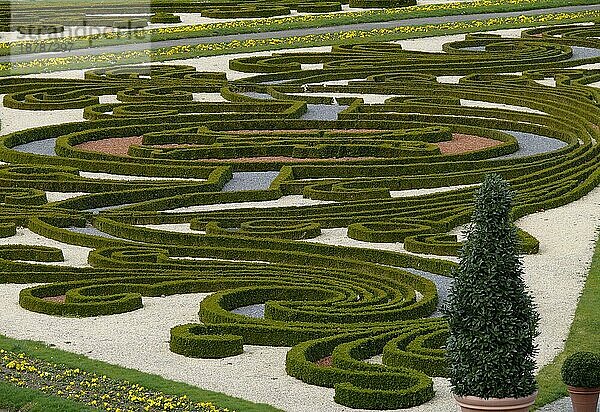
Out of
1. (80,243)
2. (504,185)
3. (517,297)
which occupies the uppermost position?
(504,185)

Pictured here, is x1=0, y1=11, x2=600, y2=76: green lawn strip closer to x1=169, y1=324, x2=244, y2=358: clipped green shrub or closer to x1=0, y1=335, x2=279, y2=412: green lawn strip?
x1=169, y1=324, x2=244, y2=358: clipped green shrub

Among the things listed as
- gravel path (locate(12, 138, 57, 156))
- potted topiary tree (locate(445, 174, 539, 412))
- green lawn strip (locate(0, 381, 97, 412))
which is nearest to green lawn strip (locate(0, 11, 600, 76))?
gravel path (locate(12, 138, 57, 156))

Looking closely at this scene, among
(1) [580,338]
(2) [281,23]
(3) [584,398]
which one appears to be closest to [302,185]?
(1) [580,338]

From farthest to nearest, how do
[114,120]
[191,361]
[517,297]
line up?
[114,120], [191,361], [517,297]

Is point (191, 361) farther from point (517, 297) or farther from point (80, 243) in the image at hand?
point (80, 243)

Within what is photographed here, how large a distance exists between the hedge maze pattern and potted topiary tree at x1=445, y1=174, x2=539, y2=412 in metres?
1.66

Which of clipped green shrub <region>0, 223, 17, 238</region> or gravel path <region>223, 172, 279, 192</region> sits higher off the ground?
clipped green shrub <region>0, 223, 17, 238</region>

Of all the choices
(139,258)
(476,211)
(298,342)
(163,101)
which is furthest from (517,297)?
(163,101)

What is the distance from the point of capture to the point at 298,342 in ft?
65.5

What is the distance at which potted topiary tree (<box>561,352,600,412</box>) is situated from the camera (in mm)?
16375

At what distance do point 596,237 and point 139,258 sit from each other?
7.44 meters

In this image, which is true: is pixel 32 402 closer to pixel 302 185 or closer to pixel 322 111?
pixel 302 185

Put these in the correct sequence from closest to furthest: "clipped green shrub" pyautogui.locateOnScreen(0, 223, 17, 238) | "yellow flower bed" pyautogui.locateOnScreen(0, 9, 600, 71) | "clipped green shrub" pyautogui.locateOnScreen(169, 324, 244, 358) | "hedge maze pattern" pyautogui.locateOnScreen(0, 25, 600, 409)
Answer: "clipped green shrub" pyautogui.locateOnScreen(169, 324, 244, 358), "hedge maze pattern" pyautogui.locateOnScreen(0, 25, 600, 409), "clipped green shrub" pyautogui.locateOnScreen(0, 223, 17, 238), "yellow flower bed" pyautogui.locateOnScreen(0, 9, 600, 71)

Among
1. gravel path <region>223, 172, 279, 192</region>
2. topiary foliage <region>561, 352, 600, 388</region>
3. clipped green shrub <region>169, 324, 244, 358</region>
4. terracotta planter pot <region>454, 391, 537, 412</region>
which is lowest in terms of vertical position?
gravel path <region>223, 172, 279, 192</region>
